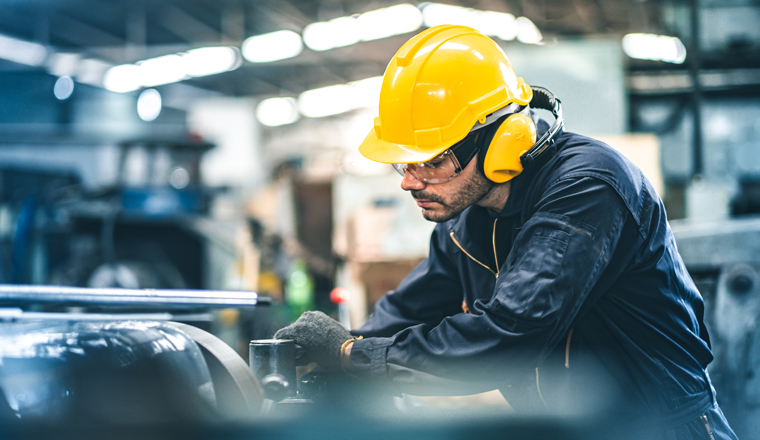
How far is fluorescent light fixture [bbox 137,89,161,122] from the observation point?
9.41 metres

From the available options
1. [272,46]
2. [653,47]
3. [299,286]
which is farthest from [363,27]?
[299,286]

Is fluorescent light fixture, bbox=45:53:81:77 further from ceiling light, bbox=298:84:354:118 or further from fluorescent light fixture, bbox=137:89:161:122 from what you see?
ceiling light, bbox=298:84:354:118

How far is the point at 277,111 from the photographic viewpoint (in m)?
13.5

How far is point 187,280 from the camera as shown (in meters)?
5.33

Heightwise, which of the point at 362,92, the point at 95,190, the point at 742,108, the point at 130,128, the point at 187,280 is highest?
the point at 362,92

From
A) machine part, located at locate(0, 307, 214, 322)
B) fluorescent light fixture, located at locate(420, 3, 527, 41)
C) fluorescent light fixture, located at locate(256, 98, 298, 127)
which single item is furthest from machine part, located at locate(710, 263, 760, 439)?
fluorescent light fixture, located at locate(256, 98, 298, 127)

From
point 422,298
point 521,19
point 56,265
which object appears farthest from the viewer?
point 521,19

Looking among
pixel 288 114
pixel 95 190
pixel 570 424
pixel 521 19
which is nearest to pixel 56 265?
pixel 95 190

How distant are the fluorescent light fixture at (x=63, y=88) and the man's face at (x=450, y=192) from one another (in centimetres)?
807

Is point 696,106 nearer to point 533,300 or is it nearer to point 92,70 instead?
point 533,300

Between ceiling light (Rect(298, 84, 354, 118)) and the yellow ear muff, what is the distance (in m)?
12.2

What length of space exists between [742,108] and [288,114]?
10390 millimetres

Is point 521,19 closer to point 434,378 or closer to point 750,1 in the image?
point 750,1

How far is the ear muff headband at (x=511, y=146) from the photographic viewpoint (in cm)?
126
